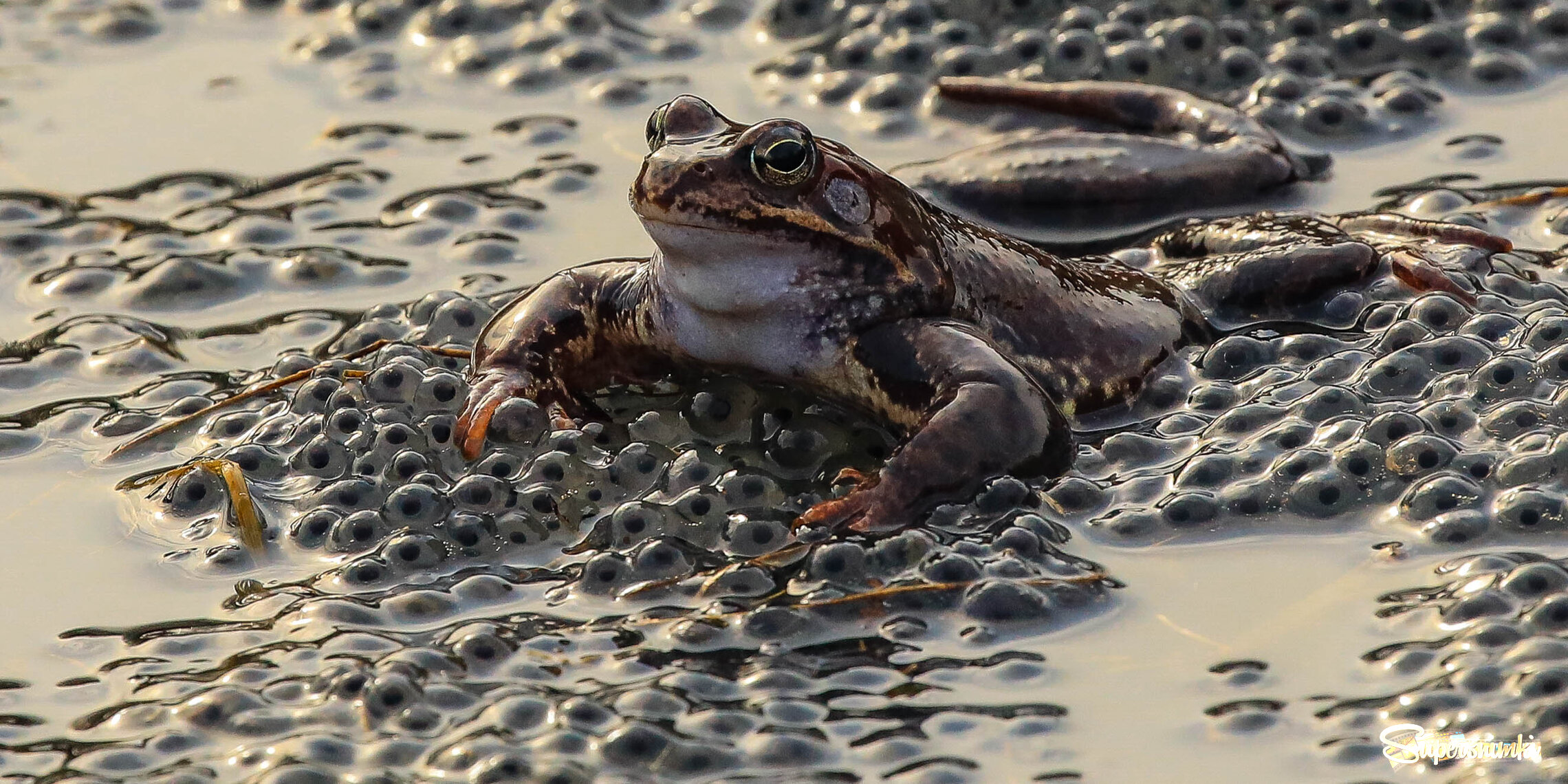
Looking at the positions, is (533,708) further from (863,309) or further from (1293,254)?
(1293,254)

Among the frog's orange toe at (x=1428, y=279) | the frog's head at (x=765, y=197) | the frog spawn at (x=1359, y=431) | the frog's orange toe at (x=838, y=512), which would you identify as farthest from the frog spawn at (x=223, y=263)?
the frog's orange toe at (x=1428, y=279)

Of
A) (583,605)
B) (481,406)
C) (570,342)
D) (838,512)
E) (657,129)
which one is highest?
(657,129)

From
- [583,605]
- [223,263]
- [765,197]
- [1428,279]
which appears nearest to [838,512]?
[583,605]

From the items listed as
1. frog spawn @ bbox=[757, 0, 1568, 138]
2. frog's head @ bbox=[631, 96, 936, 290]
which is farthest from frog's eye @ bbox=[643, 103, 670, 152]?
frog spawn @ bbox=[757, 0, 1568, 138]

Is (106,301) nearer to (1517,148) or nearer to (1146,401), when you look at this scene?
(1146,401)

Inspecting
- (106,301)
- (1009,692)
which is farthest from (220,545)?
(1009,692)

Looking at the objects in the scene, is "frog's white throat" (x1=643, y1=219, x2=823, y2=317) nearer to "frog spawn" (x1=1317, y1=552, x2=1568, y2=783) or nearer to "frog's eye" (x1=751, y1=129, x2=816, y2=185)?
"frog's eye" (x1=751, y1=129, x2=816, y2=185)

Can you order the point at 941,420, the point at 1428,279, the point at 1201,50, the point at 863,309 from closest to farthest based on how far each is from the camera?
the point at 941,420, the point at 863,309, the point at 1428,279, the point at 1201,50
